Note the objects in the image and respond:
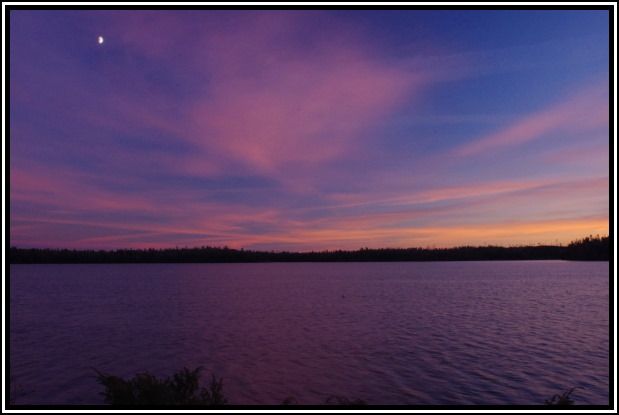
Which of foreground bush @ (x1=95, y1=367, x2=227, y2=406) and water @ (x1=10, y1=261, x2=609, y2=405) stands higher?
foreground bush @ (x1=95, y1=367, x2=227, y2=406)

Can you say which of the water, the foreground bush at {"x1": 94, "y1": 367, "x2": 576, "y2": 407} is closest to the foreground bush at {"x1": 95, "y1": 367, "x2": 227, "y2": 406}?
the foreground bush at {"x1": 94, "y1": 367, "x2": 576, "y2": 407}

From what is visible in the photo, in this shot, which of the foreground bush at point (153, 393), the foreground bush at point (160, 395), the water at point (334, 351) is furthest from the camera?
the water at point (334, 351)

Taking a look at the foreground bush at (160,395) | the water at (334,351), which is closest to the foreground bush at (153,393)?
the foreground bush at (160,395)

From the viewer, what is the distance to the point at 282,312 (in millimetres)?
61125

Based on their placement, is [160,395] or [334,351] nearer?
[160,395]

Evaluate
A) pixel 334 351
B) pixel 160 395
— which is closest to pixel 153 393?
pixel 160 395

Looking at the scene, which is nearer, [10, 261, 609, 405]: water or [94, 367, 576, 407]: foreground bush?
[94, 367, 576, 407]: foreground bush

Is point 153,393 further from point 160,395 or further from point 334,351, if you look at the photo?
point 334,351

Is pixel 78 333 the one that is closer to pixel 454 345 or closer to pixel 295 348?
pixel 295 348

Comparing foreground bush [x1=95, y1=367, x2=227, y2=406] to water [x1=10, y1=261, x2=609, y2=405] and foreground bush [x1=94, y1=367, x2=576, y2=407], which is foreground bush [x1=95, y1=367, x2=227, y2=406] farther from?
water [x1=10, y1=261, x2=609, y2=405]

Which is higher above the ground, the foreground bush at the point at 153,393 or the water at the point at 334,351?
the foreground bush at the point at 153,393

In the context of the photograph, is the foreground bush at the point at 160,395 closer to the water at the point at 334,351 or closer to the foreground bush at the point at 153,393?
the foreground bush at the point at 153,393
